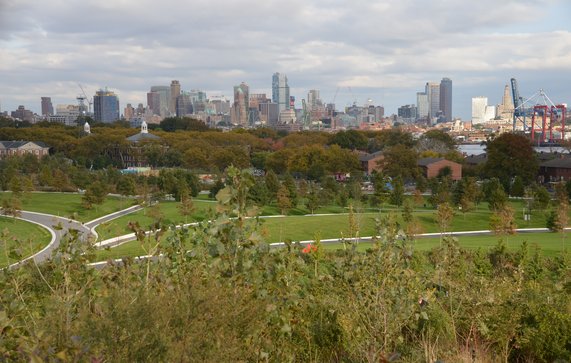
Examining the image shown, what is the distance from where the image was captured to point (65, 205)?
31.2 metres

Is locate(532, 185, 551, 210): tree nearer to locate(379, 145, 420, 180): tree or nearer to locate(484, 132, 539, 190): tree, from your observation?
locate(484, 132, 539, 190): tree

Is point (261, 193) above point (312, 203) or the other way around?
above

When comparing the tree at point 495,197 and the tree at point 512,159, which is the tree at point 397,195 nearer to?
the tree at point 495,197

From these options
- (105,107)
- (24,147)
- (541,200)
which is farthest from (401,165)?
(105,107)

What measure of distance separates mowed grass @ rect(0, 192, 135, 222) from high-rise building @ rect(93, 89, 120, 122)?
148640 mm

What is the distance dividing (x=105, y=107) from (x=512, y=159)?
514 ft

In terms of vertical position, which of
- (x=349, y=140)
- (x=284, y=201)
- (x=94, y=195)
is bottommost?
(x=284, y=201)

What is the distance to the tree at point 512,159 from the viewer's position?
39.1 metres

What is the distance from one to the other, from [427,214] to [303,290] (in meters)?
23.8

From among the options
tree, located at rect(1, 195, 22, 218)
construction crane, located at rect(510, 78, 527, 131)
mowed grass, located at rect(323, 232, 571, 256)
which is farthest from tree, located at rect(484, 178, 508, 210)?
construction crane, located at rect(510, 78, 527, 131)

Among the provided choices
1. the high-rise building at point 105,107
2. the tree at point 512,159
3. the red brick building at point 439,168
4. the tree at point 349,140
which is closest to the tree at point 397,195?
the tree at point 512,159

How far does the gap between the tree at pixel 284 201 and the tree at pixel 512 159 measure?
16034mm

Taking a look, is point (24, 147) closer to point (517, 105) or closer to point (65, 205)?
point (65, 205)

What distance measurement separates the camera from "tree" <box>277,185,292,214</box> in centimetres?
2844
